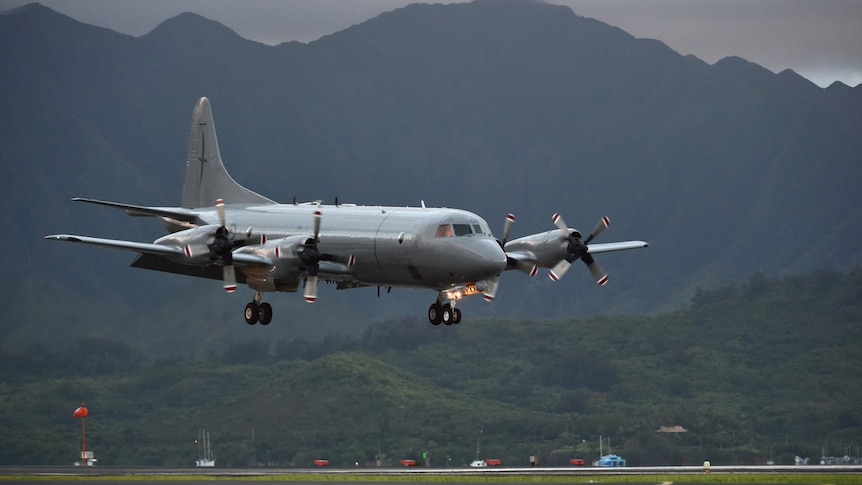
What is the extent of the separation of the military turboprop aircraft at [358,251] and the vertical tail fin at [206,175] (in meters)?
6.51

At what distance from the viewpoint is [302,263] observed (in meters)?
66.4

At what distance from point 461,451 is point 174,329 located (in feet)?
83.2

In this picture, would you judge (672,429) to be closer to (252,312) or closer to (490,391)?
(490,391)

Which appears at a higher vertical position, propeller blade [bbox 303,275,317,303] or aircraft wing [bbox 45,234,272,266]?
aircraft wing [bbox 45,234,272,266]

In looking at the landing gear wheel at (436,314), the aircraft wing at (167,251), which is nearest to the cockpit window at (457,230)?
the landing gear wheel at (436,314)

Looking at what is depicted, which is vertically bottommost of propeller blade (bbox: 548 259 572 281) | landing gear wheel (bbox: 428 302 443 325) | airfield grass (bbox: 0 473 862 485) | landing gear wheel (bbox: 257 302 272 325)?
airfield grass (bbox: 0 473 862 485)

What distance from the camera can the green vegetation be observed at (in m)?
131

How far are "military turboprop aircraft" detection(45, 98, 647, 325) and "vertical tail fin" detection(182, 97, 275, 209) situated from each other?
6512 mm

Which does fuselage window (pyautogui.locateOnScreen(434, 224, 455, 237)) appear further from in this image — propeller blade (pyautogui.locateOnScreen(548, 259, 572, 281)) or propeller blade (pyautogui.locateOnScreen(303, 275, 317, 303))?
propeller blade (pyautogui.locateOnScreen(548, 259, 572, 281))

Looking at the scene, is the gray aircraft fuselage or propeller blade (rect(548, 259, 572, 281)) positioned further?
propeller blade (rect(548, 259, 572, 281))

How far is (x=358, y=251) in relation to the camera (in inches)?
2648

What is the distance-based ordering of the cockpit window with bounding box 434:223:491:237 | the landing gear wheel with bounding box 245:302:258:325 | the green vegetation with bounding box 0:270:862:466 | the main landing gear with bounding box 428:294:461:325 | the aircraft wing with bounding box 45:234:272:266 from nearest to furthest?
the cockpit window with bounding box 434:223:491:237
the aircraft wing with bounding box 45:234:272:266
the main landing gear with bounding box 428:294:461:325
the landing gear wheel with bounding box 245:302:258:325
the green vegetation with bounding box 0:270:862:466

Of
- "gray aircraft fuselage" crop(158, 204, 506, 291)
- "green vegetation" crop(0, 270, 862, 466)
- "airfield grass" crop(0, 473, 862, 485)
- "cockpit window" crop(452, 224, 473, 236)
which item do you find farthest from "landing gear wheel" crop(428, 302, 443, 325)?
"green vegetation" crop(0, 270, 862, 466)

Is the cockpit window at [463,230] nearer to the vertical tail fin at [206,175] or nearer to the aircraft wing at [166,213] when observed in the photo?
the vertical tail fin at [206,175]
